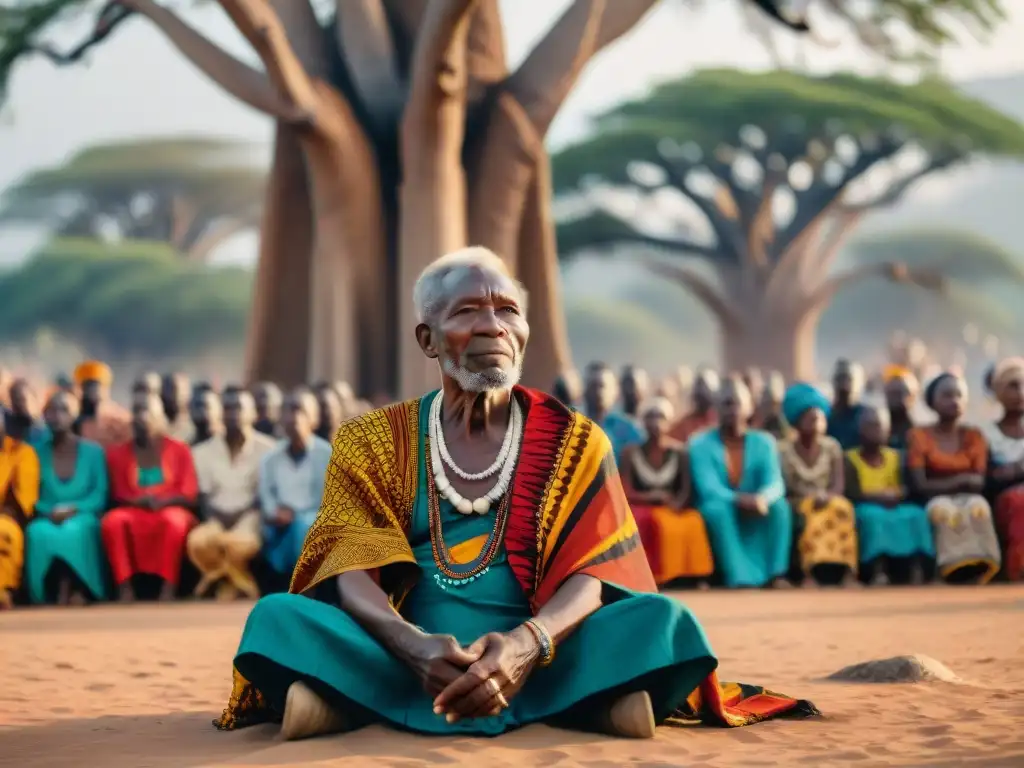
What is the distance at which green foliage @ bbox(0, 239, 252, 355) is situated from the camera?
4562 cm

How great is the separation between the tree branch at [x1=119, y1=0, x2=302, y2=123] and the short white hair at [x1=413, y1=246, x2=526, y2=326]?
940 centimetres

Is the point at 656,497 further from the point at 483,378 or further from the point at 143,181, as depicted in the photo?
the point at 143,181

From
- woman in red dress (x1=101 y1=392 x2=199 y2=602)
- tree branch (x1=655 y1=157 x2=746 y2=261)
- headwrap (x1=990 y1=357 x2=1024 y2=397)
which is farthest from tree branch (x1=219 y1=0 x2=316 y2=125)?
tree branch (x1=655 y1=157 x2=746 y2=261)

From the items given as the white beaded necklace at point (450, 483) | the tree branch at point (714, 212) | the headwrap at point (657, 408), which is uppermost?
the tree branch at point (714, 212)

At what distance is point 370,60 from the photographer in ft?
53.1

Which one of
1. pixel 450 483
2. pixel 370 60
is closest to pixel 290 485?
pixel 370 60

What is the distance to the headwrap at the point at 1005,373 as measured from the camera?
1231 centimetres

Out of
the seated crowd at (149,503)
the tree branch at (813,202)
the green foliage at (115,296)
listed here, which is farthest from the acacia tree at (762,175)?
the seated crowd at (149,503)

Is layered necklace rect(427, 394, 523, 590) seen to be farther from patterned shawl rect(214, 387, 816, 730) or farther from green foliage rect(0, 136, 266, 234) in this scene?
green foliage rect(0, 136, 266, 234)

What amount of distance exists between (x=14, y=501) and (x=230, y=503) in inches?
59.8

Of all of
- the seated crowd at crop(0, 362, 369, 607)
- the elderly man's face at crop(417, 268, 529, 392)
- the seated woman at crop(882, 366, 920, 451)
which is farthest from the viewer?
the seated woman at crop(882, 366, 920, 451)

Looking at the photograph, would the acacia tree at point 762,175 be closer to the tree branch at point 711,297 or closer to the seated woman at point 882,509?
the tree branch at point 711,297

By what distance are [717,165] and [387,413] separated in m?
29.5

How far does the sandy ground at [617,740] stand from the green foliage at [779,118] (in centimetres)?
2305
